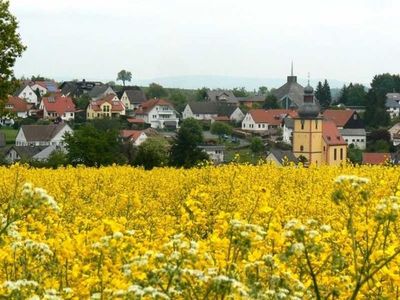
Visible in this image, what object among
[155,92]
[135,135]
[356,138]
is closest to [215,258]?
[135,135]

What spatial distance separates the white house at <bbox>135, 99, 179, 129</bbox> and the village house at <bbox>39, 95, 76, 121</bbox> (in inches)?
519

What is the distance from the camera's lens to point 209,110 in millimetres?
147250

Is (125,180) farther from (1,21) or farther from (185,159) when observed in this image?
(185,159)

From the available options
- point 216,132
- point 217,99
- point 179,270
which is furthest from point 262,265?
point 217,99

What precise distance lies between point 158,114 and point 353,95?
4211cm

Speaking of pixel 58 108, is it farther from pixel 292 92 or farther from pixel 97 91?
pixel 292 92

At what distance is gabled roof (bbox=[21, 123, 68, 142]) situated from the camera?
101m

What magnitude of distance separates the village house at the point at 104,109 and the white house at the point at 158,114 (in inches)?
143

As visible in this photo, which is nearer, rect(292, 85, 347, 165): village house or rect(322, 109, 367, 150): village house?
rect(292, 85, 347, 165): village house

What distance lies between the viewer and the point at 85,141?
167 ft

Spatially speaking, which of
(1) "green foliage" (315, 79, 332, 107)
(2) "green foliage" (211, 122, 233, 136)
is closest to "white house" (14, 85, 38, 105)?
(1) "green foliage" (315, 79, 332, 107)

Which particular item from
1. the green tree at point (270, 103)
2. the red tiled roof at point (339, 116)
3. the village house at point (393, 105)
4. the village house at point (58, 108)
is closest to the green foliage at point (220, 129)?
the red tiled roof at point (339, 116)

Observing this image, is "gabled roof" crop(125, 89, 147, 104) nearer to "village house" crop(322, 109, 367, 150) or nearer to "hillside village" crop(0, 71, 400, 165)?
"hillside village" crop(0, 71, 400, 165)

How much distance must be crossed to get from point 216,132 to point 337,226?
10674 cm
